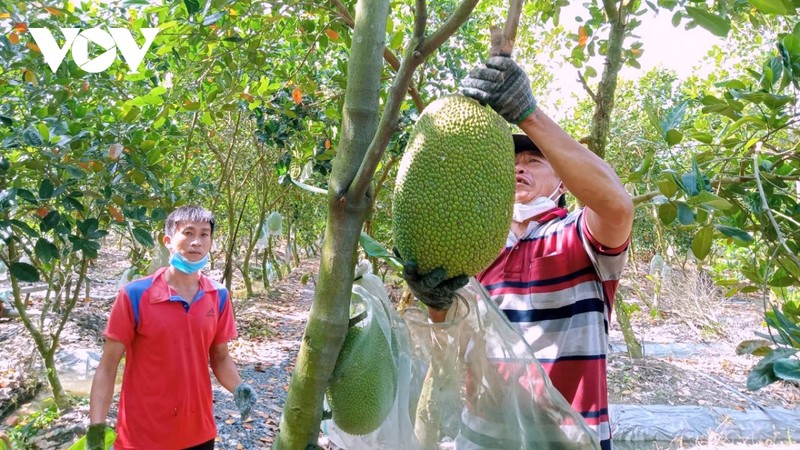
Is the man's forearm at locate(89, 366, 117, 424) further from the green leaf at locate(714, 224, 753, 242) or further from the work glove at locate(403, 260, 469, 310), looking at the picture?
the green leaf at locate(714, 224, 753, 242)

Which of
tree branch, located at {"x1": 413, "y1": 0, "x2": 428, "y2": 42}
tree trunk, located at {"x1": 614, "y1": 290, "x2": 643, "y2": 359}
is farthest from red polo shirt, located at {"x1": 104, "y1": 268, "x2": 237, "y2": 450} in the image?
tree trunk, located at {"x1": 614, "y1": 290, "x2": 643, "y2": 359}

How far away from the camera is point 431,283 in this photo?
93 cm

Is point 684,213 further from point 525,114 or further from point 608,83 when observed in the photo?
point 608,83

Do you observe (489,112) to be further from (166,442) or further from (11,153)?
(11,153)

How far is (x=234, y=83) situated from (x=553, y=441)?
1.89 meters

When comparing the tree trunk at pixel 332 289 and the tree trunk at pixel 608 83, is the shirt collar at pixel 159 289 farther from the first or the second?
the tree trunk at pixel 608 83

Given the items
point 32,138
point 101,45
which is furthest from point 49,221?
point 101,45

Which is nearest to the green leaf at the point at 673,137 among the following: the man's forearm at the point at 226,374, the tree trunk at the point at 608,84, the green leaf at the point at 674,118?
the green leaf at the point at 674,118

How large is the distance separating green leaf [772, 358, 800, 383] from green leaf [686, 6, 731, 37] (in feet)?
2.35

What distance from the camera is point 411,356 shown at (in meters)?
1.14

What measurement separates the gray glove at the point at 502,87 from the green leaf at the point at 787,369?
1.86 feet

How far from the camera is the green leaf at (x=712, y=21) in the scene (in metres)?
1.12

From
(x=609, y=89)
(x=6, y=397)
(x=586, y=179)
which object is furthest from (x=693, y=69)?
(x=6, y=397)

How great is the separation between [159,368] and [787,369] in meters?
1.92
